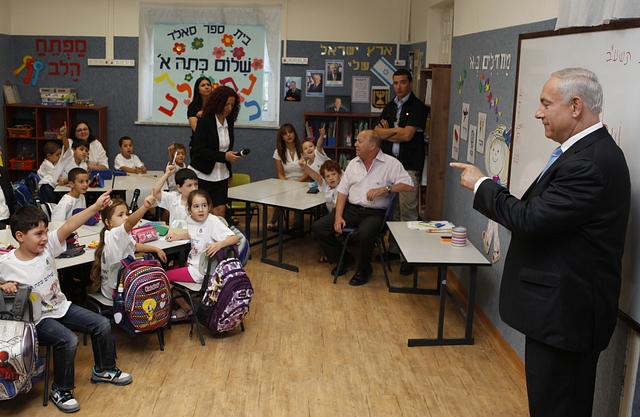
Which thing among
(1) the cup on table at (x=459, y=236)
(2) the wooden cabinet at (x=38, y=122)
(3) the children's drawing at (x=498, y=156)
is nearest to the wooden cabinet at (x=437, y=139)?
(3) the children's drawing at (x=498, y=156)

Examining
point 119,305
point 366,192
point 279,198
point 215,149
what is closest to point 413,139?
point 366,192

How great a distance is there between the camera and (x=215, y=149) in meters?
6.15

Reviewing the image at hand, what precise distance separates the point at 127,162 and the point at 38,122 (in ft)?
6.73

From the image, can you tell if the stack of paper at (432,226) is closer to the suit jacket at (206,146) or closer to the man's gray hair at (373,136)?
the man's gray hair at (373,136)

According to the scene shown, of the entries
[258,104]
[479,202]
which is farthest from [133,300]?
[258,104]

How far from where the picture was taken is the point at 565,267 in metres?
2.51

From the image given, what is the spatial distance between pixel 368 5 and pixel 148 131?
11.0ft

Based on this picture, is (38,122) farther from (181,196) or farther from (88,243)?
(88,243)

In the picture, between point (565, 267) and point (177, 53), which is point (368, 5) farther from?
point (565, 267)

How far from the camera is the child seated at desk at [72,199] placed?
5215 mm

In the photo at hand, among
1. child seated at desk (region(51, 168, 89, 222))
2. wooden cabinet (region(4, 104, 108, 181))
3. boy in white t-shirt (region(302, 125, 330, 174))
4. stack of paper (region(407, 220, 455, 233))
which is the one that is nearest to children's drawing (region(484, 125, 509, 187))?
stack of paper (region(407, 220, 455, 233))

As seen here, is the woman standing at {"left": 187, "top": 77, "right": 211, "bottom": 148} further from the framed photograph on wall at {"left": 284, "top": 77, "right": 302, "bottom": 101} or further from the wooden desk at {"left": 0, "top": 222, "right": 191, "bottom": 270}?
the wooden desk at {"left": 0, "top": 222, "right": 191, "bottom": 270}

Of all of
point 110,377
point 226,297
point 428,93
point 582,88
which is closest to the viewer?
point 582,88

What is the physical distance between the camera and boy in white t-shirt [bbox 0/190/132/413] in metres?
3.54
